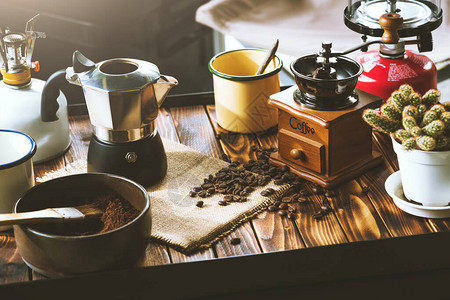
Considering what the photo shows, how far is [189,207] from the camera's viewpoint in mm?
1315

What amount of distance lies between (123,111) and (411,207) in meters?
0.62

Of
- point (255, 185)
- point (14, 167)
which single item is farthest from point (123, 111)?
point (255, 185)

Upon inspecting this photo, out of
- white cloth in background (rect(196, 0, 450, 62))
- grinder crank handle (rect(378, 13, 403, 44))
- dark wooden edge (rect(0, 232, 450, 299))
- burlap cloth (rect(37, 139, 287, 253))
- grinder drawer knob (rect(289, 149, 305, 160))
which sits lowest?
white cloth in background (rect(196, 0, 450, 62))

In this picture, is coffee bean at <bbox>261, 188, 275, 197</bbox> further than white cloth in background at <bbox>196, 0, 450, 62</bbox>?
No

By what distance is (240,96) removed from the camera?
1.54 m

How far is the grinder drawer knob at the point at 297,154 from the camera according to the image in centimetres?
139

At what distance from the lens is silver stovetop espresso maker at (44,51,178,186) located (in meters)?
1.24

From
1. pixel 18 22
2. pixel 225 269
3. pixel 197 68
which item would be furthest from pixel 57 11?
pixel 225 269

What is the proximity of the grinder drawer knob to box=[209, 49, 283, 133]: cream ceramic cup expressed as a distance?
0.21 metres

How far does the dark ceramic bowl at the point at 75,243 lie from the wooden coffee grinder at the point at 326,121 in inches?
15.9

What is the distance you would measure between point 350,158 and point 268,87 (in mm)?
286

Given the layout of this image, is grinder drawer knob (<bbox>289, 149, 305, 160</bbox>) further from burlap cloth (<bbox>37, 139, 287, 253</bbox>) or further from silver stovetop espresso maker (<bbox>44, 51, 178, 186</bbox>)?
silver stovetop espresso maker (<bbox>44, 51, 178, 186</bbox>)

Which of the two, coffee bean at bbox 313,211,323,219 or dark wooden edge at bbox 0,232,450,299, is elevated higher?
coffee bean at bbox 313,211,323,219

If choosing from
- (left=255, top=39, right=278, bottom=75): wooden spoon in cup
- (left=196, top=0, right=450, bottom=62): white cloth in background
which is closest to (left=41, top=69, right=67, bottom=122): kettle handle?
(left=255, top=39, right=278, bottom=75): wooden spoon in cup
